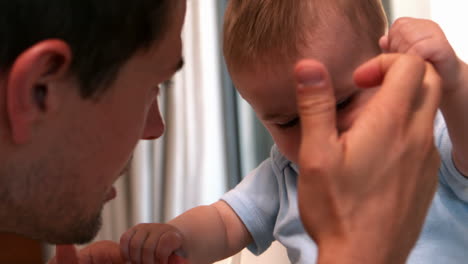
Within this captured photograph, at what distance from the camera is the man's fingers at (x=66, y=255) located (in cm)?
75

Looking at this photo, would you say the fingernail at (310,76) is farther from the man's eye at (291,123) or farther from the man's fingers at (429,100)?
the man's eye at (291,123)

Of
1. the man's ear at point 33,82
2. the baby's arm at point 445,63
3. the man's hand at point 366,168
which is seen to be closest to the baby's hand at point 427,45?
the baby's arm at point 445,63

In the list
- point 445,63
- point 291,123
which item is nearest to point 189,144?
point 291,123

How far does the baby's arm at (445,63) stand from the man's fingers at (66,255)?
0.54m

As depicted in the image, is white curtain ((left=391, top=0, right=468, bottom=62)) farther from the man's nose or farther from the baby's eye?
the man's nose

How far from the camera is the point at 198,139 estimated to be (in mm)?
1490

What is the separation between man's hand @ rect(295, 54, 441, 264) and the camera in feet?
1.43

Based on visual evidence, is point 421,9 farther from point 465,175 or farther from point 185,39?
point 185,39

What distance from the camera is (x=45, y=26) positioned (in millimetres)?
458

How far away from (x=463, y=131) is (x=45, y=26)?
0.58 m

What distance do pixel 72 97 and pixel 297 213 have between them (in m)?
0.53

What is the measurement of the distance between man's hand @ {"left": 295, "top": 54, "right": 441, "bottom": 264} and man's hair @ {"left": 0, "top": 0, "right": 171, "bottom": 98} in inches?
7.0

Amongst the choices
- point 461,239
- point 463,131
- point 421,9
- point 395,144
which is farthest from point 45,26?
point 421,9

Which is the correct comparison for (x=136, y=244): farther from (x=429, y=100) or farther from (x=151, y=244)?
(x=429, y=100)
